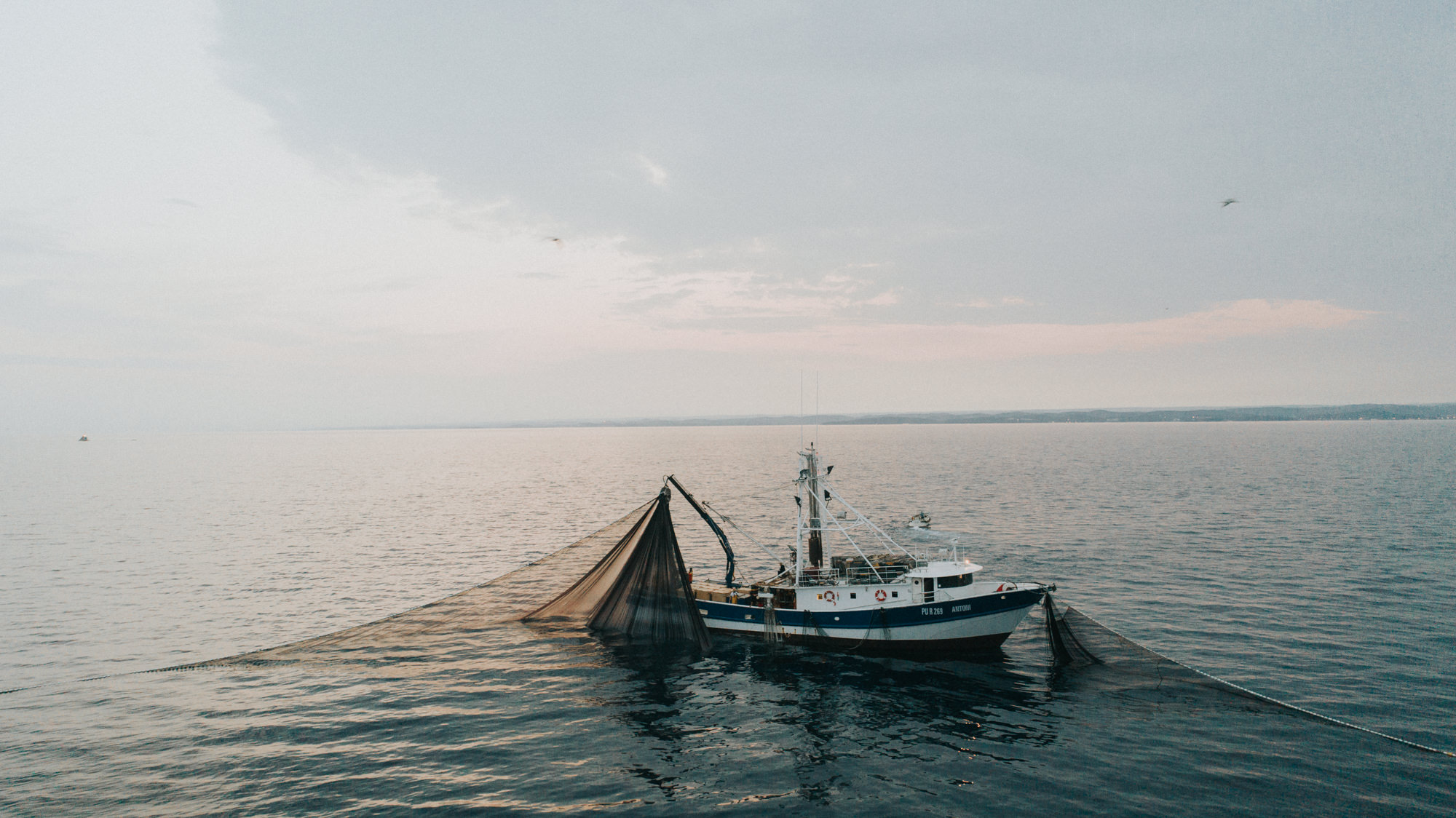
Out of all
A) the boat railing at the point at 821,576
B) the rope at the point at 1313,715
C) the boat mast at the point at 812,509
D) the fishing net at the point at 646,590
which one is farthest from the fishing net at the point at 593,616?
the rope at the point at 1313,715

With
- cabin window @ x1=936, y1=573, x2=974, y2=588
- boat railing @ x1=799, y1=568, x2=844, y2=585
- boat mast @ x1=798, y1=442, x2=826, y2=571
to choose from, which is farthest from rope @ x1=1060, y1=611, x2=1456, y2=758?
boat mast @ x1=798, y1=442, x2=826, y2=571

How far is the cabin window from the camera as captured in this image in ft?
108

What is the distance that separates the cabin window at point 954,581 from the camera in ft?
108

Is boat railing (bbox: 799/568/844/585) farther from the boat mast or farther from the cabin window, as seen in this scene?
the cabin window

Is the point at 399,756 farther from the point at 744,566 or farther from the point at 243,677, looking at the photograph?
the point at 744,566

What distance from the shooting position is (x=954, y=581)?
32906 millimetres

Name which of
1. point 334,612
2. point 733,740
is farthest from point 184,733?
point 733,740

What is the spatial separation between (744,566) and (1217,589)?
3380 centimetres

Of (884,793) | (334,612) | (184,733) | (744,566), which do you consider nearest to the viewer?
(884,793)

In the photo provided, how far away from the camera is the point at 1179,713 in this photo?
25.2 m

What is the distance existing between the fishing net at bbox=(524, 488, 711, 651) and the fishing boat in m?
1.84

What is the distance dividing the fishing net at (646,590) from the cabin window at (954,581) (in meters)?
12.8

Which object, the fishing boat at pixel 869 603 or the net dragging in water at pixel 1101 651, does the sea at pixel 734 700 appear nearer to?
the net dragging in water at pixel 1101 651

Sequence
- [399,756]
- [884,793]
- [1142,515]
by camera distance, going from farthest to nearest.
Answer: [1142,515]
[399,756]
[884,793]
